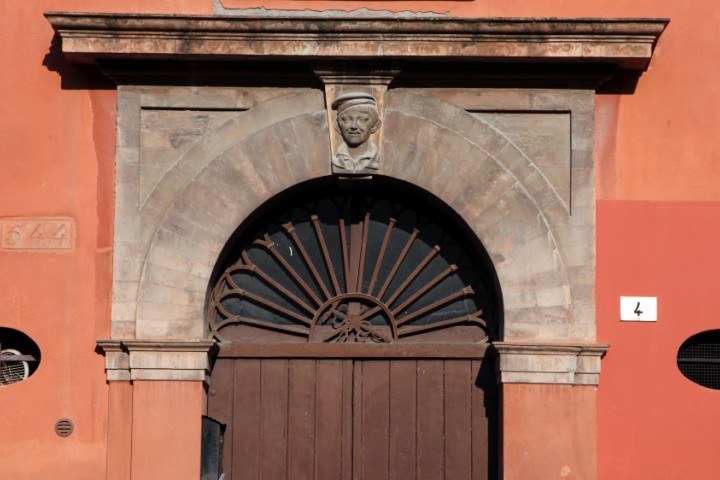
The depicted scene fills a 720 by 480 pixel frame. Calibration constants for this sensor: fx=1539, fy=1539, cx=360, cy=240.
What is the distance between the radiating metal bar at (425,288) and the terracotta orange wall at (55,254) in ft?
7.14

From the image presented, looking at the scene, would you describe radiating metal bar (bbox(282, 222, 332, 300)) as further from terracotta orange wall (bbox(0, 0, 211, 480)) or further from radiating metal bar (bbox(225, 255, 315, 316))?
terracotta orange wall (bbox(0, 0, 211, 480))

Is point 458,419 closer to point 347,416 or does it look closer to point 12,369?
point 347,416

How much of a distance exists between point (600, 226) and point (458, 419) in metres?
1.77

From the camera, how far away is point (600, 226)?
11234 mm

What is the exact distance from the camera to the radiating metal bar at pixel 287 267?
11.6 m

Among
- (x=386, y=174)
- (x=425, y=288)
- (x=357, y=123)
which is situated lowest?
(x=425, y=288)

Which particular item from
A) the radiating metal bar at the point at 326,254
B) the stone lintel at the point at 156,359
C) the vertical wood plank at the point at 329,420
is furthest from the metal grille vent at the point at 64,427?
the radiating metal bar at the point at 326,254

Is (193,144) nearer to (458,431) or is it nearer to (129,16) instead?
(129,16)

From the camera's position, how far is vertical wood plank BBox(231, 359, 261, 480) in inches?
446

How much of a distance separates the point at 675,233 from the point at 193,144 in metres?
3.59

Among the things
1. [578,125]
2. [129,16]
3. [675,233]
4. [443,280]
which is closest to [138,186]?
[129,16]

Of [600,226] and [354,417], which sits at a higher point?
[600,226]

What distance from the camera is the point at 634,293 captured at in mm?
11172

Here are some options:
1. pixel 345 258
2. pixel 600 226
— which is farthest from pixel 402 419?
pixel 600 226
